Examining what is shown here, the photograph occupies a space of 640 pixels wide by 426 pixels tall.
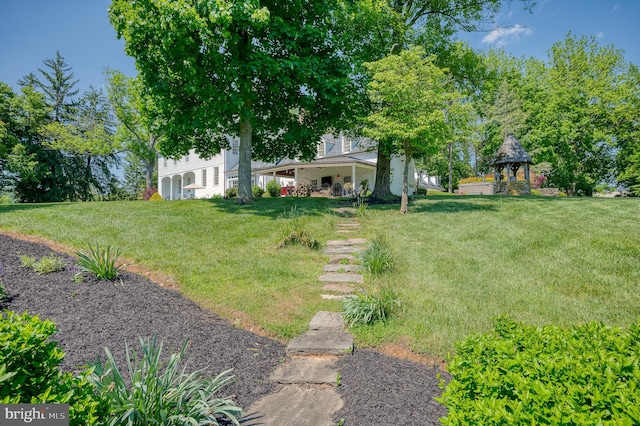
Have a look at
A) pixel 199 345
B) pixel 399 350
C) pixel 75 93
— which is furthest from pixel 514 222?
pixel 75 93

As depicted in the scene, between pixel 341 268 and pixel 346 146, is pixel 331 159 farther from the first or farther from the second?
pixel 341 268

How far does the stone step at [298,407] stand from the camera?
2.53m

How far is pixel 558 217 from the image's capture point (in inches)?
365

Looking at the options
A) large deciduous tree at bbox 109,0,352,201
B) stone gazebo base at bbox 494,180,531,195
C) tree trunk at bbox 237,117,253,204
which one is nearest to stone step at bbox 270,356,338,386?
large deciduous tree at bbox 109,0,352,201

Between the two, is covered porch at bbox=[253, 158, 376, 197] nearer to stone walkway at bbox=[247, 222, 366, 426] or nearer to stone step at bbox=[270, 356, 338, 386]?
stone walkway at bbox=[247, 222, 366, 426]

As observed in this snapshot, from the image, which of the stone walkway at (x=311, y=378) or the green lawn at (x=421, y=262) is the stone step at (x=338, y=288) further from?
the green lawn at (x=421, y=262)

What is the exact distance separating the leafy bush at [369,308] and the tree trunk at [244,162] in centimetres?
896

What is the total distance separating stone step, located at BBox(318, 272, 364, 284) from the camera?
18.3ft

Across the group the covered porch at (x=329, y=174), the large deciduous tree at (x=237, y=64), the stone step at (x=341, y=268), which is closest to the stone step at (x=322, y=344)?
the stone step at (x=341, y=268)

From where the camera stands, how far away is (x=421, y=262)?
20.2ft

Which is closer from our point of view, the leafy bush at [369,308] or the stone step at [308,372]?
the stone step at [308,372]

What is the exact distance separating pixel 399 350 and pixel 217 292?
9.07 feet

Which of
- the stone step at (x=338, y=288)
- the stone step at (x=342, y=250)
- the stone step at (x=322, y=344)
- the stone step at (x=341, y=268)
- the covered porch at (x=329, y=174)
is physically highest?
the covered porch at (x=329, y=174)

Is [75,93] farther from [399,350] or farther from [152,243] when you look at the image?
[399,350]
